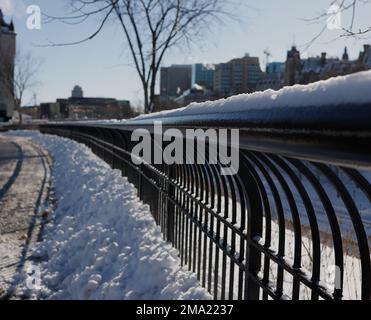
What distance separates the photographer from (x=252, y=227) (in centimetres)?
292

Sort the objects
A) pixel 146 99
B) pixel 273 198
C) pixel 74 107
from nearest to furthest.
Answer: pixel 273 198 → pixel 146 99 → pixel 74 107

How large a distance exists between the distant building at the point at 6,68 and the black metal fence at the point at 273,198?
6099 cm

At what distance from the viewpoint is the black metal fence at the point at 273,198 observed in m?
1.33

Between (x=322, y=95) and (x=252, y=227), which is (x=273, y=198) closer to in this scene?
(x=252, y=227)

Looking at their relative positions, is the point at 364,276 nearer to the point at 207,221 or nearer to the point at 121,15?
the point at 207,221

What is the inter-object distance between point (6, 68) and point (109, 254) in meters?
62.2

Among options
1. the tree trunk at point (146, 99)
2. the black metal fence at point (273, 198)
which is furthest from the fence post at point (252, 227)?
the tree trunk at point (146, 99)

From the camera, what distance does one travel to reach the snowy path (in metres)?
5.19

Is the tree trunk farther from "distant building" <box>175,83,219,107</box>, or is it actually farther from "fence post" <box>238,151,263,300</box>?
"fence post" <box>238,151,263,300</box>

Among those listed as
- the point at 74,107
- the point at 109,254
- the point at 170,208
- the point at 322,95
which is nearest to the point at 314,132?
the point at 322,95

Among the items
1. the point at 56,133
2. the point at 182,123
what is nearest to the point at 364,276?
the point at 182,123

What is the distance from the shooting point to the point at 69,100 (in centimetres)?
10225

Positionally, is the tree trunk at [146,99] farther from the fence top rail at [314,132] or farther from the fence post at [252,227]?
the fence top rail at [314,132]

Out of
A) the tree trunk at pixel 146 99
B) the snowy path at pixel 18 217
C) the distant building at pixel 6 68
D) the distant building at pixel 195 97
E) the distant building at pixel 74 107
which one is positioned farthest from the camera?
the distant building at pixel 74 107
